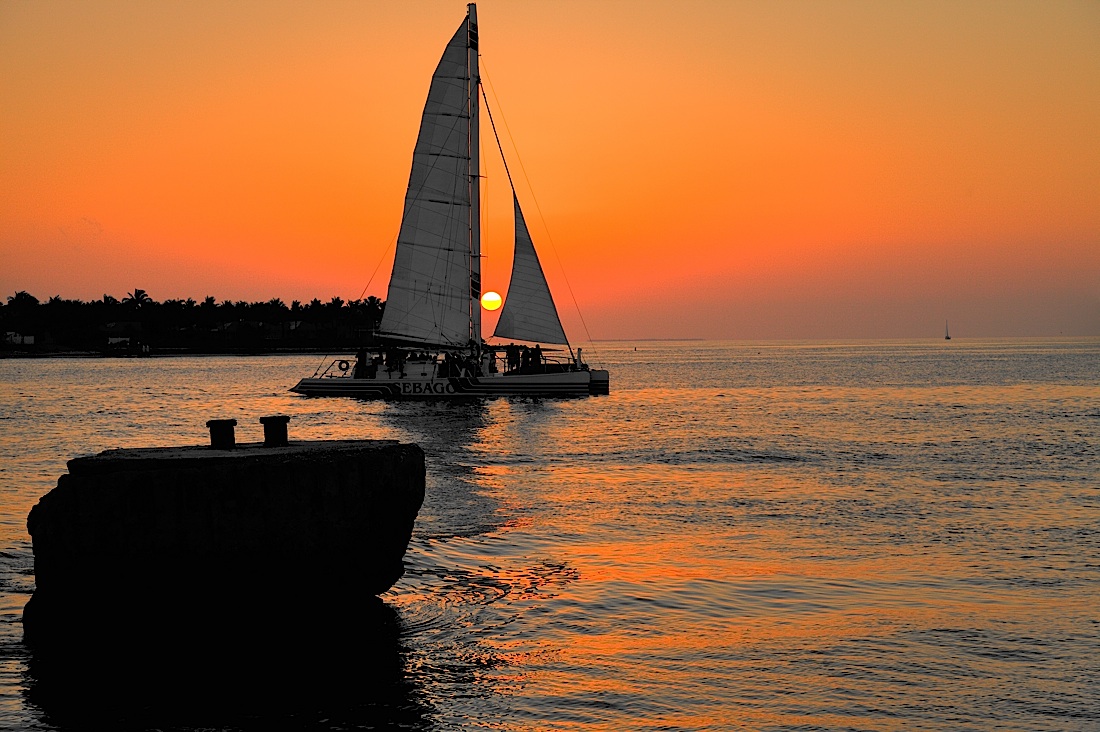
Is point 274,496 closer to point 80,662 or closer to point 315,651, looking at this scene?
point 315,651

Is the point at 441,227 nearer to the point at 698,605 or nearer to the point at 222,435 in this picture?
the point at 222,435

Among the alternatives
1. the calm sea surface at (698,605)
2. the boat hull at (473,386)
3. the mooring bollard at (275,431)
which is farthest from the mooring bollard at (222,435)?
the boat hull at (473,386)

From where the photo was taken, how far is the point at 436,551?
1633cm

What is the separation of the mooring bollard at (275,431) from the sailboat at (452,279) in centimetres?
5114

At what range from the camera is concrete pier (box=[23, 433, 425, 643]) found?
35.4 ft

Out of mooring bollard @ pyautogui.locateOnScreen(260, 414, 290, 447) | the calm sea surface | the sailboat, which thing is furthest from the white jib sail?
mooring bollard @ pyautogui.locateOnScreen(260, 414, 290, 447)

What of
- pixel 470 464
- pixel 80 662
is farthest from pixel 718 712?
pixel 470 464

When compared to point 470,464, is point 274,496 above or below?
above

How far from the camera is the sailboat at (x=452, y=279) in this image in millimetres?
64562

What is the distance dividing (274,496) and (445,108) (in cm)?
5654

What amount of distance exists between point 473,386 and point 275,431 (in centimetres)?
5095

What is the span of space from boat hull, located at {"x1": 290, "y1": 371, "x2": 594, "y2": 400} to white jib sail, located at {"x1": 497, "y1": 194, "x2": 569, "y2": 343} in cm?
271

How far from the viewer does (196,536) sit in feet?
35.5

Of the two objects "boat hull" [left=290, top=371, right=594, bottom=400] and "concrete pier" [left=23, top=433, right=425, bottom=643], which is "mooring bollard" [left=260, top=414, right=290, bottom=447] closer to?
"concrete pier" [left=23, top=433, right=425, bottom=643]
